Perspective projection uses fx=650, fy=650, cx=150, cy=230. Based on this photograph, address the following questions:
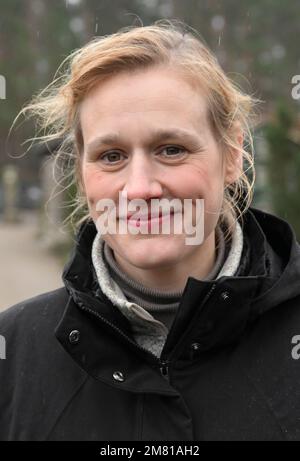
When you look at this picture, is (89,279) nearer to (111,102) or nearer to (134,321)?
(134,321)

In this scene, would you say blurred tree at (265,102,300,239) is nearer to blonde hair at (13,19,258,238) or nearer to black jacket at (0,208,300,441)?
blonde hair at (13,19,258,238)

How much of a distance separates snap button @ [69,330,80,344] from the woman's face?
23 cm

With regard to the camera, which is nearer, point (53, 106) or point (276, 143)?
point (53, 106)

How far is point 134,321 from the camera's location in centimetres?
171

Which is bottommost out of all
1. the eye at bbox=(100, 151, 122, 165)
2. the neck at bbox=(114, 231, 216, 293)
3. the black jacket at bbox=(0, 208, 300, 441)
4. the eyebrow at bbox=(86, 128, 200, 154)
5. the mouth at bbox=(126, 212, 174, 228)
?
the black jacket at bbox=(0, 208, 300, 441)

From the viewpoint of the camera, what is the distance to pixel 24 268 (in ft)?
46.7

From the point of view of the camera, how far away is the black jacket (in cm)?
160

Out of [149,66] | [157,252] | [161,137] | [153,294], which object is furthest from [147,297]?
[149,66]

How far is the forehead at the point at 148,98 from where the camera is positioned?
1.63 meters

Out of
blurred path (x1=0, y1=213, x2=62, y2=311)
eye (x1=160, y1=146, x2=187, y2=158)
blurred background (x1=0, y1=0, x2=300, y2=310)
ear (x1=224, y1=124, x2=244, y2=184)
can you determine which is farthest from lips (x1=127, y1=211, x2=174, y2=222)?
blurred path (x1=0, y1=213, x2=62, y2=311)

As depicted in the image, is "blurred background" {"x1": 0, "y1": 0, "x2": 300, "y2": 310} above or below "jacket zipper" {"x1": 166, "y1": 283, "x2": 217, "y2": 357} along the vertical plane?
above
